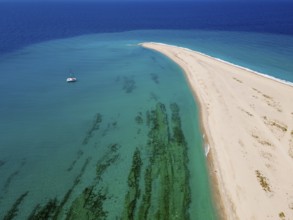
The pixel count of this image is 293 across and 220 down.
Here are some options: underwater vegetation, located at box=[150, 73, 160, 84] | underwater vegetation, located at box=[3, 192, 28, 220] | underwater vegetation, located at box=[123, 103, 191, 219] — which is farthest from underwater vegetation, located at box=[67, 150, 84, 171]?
underwater vegetation, located at box=[150, 73, 160, 84]

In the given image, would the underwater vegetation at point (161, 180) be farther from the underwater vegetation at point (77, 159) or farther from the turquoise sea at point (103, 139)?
the underwater vegetation at point (77, 159)

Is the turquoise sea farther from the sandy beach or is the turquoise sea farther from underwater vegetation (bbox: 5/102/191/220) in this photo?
the sandy beach

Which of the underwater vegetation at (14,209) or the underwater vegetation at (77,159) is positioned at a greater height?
the underwater vegetation at (77,159)

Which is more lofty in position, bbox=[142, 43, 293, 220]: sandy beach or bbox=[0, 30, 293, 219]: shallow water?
bbox=[142, 43, 293, 220]: sandy beach

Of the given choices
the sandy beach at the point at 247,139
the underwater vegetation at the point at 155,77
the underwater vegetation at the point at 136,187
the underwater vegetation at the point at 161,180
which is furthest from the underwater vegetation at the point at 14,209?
the underwater vegetation at the point at 155,77

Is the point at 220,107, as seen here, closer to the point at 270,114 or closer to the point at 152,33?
the point at 270,114

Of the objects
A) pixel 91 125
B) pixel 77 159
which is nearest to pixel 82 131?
pixel 91 125

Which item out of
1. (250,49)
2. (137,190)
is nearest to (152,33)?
(250,49)
